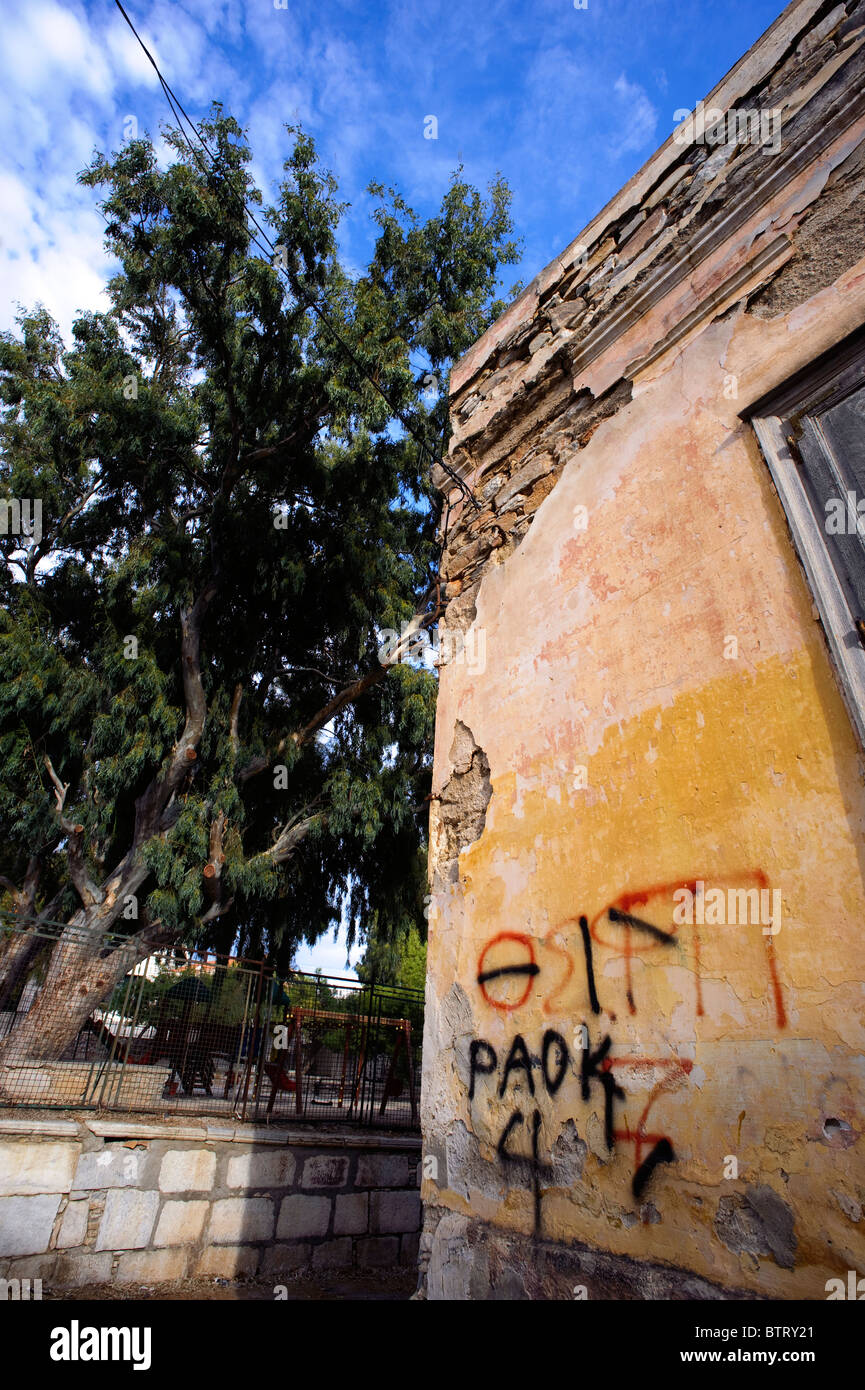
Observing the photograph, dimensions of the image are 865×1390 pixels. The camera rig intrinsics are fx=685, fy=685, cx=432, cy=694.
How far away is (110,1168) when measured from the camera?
5250mm

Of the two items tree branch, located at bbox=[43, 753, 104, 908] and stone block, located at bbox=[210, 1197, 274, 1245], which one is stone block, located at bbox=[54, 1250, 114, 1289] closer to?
stone block, located at bbox=[210, 1197, 274, 1245]

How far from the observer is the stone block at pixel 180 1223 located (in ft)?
17.5

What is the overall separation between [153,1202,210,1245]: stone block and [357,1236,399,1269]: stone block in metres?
1.59

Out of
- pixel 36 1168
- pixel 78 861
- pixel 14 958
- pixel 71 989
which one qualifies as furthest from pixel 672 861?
pixel 78 861

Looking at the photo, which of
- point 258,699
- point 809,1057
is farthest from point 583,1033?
point 258,699

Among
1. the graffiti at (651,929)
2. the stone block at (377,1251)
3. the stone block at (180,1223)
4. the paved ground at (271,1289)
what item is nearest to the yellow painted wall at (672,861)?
the graffiti at (651,929)

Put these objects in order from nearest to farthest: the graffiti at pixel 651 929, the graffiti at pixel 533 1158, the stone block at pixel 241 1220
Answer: the graffiti at pixel 651 929, the graffiti at pixel 533 1158, the stone block at pixel 241 1220

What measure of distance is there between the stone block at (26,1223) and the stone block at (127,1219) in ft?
1.30

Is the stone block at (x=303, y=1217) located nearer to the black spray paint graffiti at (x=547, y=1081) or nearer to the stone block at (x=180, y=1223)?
the stone block at (x=180, y=1223)

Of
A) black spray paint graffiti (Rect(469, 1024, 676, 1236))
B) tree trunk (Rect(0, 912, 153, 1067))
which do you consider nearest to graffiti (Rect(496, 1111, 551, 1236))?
black spray paint graffiti (Rect(469, 1024, 676, 1236))

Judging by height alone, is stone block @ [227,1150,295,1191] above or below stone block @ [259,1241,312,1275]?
above

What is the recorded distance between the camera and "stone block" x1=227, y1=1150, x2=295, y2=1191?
18.9ft

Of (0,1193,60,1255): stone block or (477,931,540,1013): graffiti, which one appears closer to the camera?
(477,931,540,1013): graffiti

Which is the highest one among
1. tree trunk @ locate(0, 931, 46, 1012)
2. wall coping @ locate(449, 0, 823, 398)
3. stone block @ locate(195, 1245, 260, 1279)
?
wall coping @ locate(449, 0, 823, 398)
